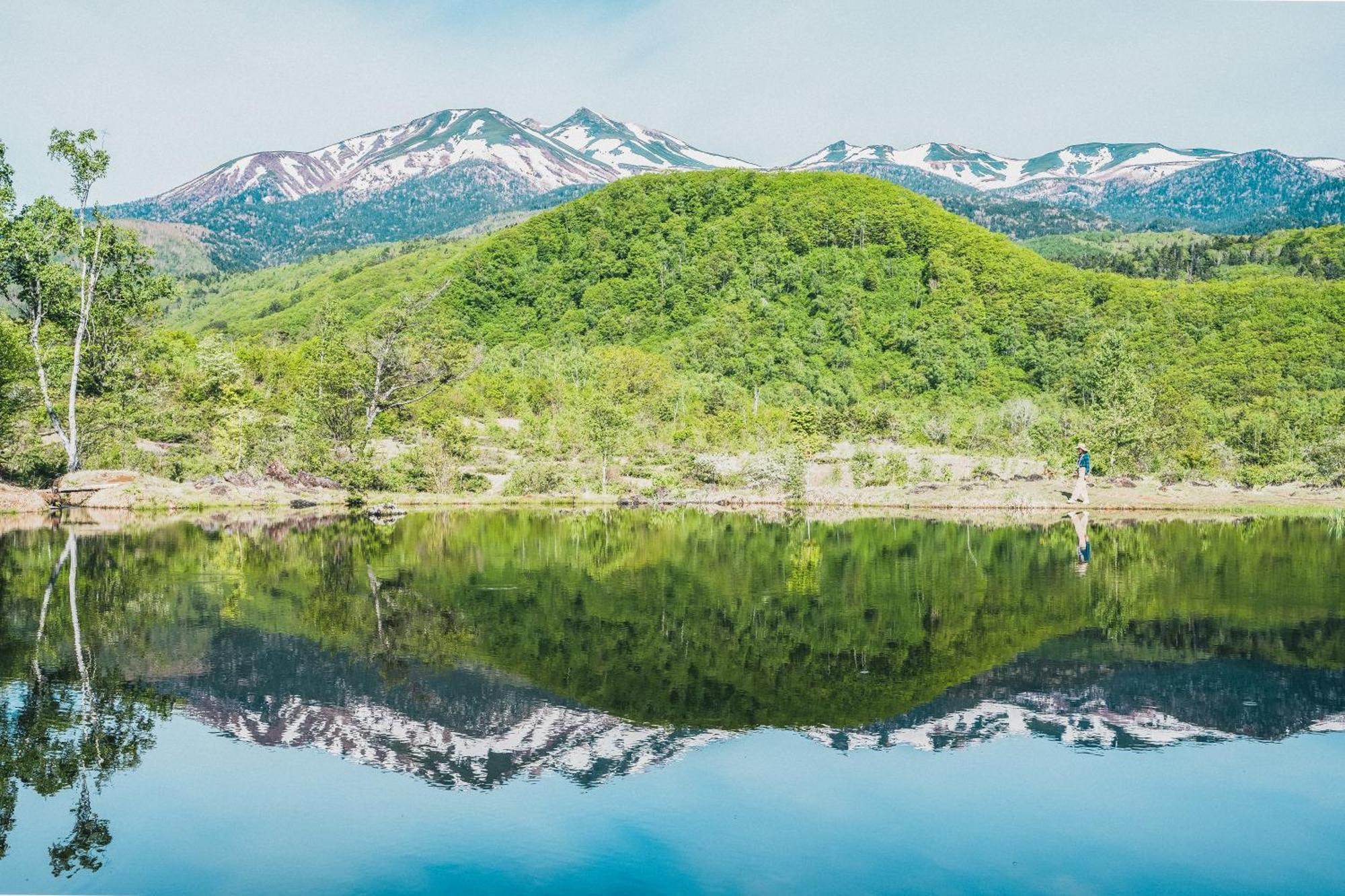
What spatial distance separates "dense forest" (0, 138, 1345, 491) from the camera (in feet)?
126

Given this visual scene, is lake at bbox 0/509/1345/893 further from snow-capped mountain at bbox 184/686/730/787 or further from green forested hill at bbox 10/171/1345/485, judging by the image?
green forested hill at bbox 10/171/1345/485

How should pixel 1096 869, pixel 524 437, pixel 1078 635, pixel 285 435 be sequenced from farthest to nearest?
pixel 524 437, pixel 285 435, pixel 1078 635, pixel 1096 869

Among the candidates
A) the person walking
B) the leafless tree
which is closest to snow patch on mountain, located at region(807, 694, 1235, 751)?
the person walking

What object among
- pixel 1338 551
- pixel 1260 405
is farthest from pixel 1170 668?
pixel 1260 405

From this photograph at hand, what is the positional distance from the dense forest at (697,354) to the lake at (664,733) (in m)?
20.2

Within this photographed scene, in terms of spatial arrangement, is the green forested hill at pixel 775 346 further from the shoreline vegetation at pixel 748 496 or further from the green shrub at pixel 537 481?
the green shrub at pixel 537 481

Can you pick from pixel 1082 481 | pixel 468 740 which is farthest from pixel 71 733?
pixel 1082 481

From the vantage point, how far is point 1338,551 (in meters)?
24.0

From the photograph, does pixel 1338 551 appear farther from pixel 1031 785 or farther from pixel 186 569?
pixel 186 569

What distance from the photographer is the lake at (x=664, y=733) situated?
702 centimetres

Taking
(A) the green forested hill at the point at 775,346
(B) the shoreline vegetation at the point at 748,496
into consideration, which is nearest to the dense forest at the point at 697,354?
(A) the green forested hill at the point at 775,346

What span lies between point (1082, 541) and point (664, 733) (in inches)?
788

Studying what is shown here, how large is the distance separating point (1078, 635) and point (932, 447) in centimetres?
3928

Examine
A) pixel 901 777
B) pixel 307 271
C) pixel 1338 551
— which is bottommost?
pixel 1338 551
